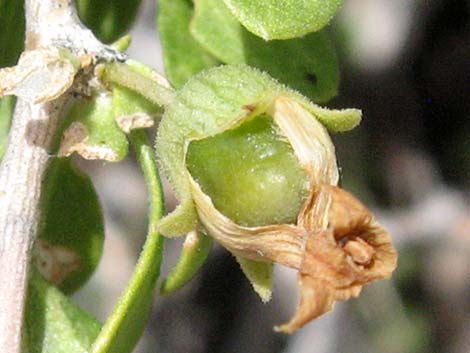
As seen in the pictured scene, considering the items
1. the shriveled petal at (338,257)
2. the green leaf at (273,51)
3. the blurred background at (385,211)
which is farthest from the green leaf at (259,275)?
the blurred background at (385,211)

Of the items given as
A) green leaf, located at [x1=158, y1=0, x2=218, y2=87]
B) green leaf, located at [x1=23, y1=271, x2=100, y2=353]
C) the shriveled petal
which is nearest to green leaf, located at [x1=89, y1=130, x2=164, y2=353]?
green leaf, located at [x1=23, y1=271, x2=100, y2=353]

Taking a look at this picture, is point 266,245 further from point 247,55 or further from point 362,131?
point 362,131

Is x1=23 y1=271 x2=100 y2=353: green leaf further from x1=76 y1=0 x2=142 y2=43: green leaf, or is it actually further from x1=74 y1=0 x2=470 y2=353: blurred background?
x1=74 y1=0 x2=470 y2=353: blurred background

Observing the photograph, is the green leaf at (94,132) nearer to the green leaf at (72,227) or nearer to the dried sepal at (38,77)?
the dried sepal at (38,77)

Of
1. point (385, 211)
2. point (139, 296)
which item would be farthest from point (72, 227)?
point (385, 211)

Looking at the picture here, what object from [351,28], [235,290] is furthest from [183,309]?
[351,28]

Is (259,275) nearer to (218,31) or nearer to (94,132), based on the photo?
(94,132)
